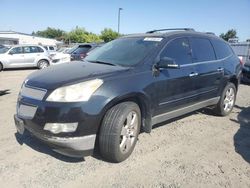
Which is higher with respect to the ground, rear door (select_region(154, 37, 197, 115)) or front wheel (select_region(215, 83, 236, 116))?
rear door (select_region(154, 37, 197, 115))

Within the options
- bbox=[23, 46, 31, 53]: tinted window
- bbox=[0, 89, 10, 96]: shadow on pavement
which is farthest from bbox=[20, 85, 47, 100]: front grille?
bbox=[23, 46, 31, 53]: tinted window

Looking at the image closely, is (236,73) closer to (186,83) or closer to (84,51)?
(186,83)

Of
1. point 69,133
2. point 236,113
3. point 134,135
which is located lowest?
point 236,113

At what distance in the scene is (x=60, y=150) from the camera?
347 centimetres

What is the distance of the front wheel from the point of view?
611 centimetres

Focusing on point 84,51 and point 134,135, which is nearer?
point 134,135

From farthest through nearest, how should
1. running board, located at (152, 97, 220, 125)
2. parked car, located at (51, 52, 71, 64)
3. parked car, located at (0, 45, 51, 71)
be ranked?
parked car, located at (0, 45, 51, 71), parked car, located at (51, 52, 71, 64), running board, located at (152, 97, 220, 125)

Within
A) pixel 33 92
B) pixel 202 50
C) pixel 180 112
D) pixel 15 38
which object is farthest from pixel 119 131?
pixel 15 38

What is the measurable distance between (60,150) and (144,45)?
7.09ft

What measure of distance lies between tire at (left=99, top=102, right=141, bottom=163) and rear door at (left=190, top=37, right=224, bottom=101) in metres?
1.69

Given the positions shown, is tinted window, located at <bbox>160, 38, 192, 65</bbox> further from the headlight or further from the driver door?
the driver door

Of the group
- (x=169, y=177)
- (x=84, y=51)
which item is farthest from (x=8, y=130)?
(x=84, y=51)

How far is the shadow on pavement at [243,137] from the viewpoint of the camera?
14.4ft

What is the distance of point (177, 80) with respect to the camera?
15.1 ft
